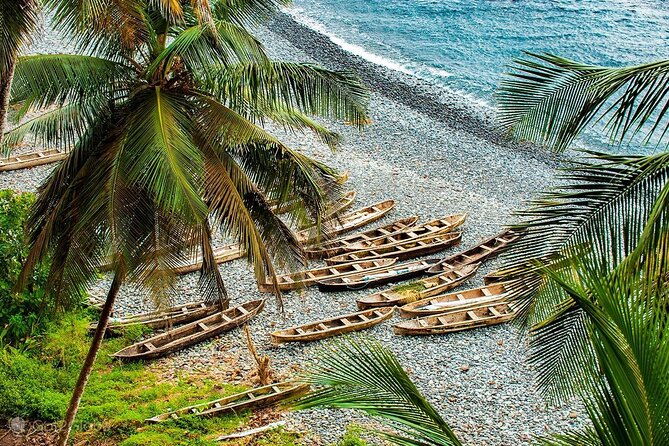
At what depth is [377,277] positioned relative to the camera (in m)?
19.9

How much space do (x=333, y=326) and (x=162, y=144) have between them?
871 centimetres

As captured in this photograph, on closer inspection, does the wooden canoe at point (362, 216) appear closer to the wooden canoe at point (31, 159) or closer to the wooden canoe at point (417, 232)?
the wooden canoe at point (417, 232)

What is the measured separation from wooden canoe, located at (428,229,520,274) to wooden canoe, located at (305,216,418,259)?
2.11 m

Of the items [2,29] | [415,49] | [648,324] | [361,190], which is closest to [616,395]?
[648,324]

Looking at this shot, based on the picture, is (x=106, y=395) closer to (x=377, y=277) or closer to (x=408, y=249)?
(x=377, y=277)

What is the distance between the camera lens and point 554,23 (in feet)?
141

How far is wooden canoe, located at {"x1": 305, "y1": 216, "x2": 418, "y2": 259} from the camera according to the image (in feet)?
68.9

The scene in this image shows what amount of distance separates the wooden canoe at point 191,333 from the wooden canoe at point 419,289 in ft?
9.22

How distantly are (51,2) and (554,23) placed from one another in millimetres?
37632

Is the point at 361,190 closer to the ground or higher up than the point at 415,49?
closer to the ground

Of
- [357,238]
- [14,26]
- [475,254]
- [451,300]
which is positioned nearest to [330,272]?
[357,238]

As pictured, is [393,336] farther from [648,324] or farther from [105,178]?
[648,324]

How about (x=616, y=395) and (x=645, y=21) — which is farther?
(x=645, y=21)

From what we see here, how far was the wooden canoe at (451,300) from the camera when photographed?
18.2 metres
